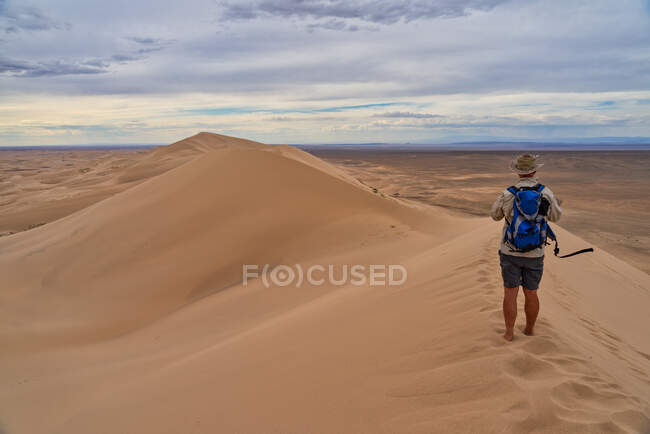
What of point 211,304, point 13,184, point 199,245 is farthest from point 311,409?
point 13,184

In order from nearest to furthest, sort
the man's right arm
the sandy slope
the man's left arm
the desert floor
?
1. the sandy slope
2. the man's left arm
3. the man's right arm
4. the desert floor

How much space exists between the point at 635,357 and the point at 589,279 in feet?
9.70

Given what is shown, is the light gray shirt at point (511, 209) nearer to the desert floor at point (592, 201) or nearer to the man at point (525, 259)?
the man at point (525, 259)

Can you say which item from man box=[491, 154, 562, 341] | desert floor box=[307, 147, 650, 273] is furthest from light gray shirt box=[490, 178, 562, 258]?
desert floor box=[307, 147, 650, 273]

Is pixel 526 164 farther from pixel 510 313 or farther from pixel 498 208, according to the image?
pixel 510 313

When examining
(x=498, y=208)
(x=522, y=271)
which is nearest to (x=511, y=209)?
(x=498, y=208)

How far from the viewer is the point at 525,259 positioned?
3057 millimetres

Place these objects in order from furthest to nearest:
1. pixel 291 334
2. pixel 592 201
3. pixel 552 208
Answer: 1. pixel 592 201
2. pixel 291 334
3. pixel 552 208

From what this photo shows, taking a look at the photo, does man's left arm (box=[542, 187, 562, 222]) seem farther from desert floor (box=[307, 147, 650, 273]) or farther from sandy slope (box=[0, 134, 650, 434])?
desert floor (box=[307, 147, 650, 273])

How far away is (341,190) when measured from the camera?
11859 mm

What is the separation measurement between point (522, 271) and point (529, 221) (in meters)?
0.43

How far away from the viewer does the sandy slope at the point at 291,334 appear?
2.58 m

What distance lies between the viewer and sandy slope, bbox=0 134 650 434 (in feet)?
8.46

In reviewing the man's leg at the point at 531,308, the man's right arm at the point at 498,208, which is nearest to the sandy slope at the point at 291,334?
the man's leg at the point at 531,308
